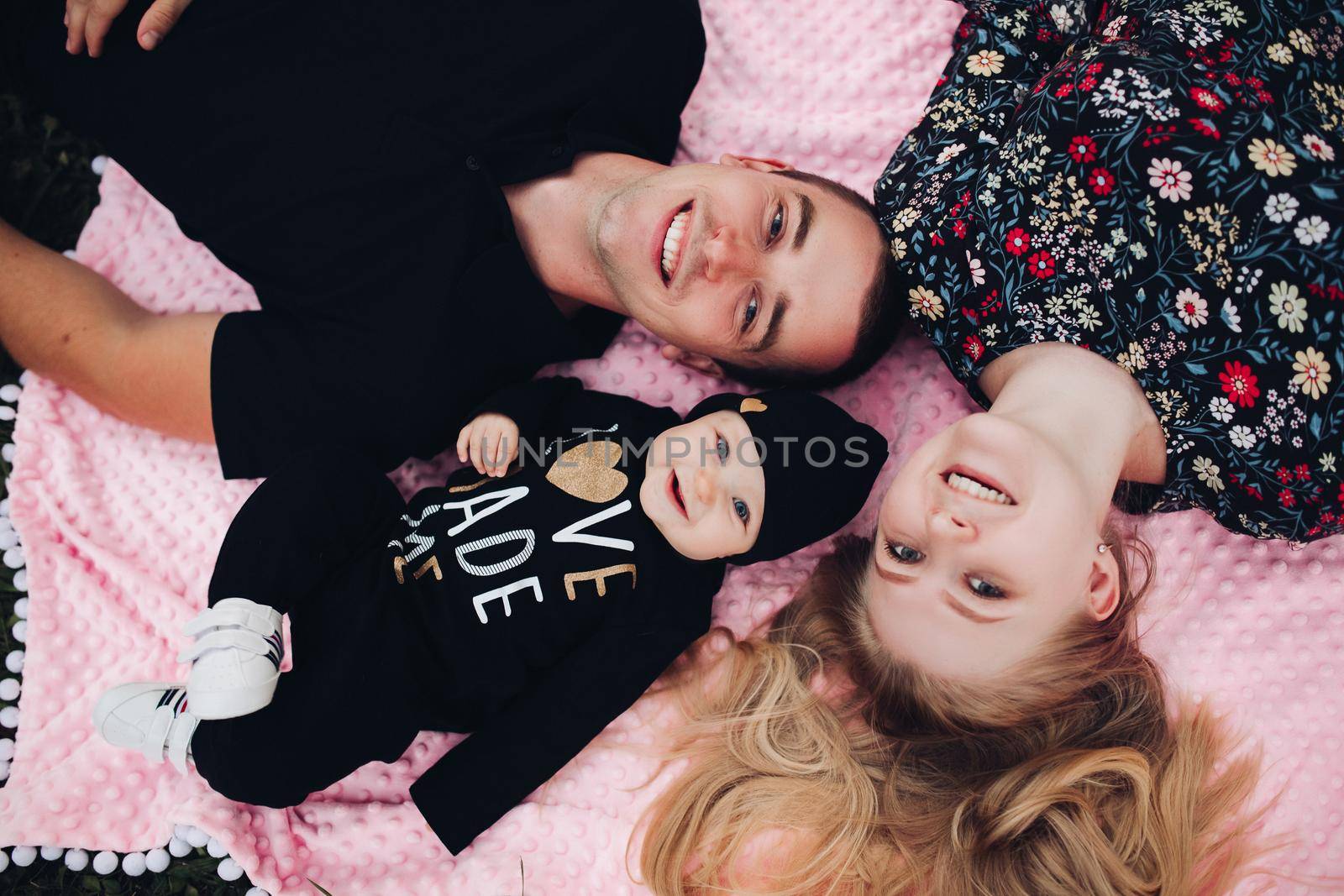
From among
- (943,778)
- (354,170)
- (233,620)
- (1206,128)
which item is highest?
(1206,128)

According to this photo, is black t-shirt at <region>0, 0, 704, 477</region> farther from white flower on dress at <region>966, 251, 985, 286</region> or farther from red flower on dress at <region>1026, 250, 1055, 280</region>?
red flower on dress at <region>1026, 250, 1055, 280</region>

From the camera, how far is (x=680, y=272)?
5.34 feet

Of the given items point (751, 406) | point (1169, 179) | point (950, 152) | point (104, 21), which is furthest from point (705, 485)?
point (104, 21)

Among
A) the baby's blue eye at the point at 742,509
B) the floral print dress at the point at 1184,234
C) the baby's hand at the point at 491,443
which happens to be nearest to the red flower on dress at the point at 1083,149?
the floral print dress at the point at 1184,234

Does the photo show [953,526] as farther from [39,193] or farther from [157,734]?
[39,193]

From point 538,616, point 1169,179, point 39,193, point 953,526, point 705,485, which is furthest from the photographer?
point 39,193

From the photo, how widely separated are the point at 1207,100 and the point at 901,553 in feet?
2.93

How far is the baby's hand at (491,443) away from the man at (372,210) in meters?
0.10

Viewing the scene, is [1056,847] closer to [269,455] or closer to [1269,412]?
[1269,412]

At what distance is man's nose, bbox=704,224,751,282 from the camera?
1590 millimetres

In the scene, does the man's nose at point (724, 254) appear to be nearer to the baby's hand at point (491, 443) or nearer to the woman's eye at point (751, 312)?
the woman's eye at point (751, 312)

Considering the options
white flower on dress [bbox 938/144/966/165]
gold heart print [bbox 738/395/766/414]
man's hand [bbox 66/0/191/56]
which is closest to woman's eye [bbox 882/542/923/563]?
gold heart print [bbox 738/395/766/414]

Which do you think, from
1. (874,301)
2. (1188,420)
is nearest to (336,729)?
(874,301)

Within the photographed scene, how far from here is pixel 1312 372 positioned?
4.64ft
